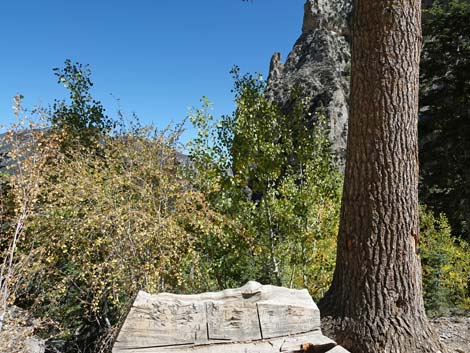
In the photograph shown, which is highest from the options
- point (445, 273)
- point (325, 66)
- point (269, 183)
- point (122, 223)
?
point (325, 66)

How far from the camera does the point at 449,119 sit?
36.0 feet

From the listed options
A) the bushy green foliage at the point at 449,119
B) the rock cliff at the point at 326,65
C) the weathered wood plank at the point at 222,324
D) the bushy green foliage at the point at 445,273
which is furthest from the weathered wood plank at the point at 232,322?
the rock cliff at the point at 326,65

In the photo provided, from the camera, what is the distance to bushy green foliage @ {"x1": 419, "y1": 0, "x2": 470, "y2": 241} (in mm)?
10586

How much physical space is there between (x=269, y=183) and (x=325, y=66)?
19620 millimetres

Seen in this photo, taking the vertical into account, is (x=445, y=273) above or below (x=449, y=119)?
below

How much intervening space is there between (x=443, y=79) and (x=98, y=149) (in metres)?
10.5

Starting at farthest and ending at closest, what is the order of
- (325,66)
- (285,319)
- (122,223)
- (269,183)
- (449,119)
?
(325,66), (449,119), (269,183), (122,223), (285,319)

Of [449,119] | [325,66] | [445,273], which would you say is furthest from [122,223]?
[325,66]

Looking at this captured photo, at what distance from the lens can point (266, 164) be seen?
184 inches


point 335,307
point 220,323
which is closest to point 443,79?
point 335,307

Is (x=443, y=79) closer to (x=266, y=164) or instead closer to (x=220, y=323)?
(x=266, y=164)

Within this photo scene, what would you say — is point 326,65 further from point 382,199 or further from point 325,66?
point 382,199

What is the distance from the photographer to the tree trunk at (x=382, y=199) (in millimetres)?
2699

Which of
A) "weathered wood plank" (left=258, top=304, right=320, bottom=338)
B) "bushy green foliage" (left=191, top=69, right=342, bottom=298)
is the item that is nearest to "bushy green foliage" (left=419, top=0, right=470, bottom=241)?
"bushy green foliage" (left=191, top=69, right=342, bottom=298)
